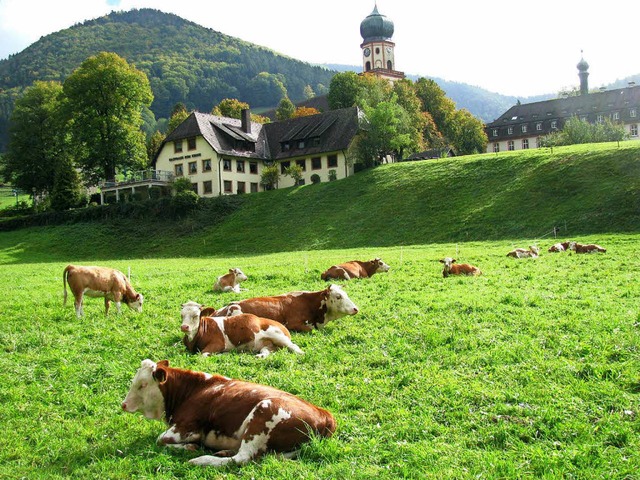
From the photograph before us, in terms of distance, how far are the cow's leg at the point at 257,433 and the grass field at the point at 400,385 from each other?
153 mm

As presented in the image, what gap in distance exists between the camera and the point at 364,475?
582cm

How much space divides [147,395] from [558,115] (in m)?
117

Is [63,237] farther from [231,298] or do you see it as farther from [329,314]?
[329,314]

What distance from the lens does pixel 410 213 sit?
4862cm

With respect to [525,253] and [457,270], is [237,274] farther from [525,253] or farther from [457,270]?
[525,253]

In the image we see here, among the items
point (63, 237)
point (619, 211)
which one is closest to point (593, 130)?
point (619, 211)

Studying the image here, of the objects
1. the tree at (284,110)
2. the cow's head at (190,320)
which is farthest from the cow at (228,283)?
the tree at (284,110)

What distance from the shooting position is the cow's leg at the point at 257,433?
625 centimetres

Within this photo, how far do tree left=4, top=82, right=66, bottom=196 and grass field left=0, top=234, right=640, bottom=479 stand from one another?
225 ft

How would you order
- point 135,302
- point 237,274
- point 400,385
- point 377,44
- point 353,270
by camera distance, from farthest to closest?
1. point 377,44
2. point 353,270
3. point 237,274
4. point 135,302
5. point 400,385

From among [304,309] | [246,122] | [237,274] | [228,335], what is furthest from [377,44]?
[228,335]

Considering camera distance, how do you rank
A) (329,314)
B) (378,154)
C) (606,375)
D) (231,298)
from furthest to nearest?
(378,154) → (231,298) → (329,314) → (606,375)

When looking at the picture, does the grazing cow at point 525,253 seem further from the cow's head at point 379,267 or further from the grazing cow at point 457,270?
the cow's head at point 379,267

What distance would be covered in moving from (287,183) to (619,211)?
1539 inches
